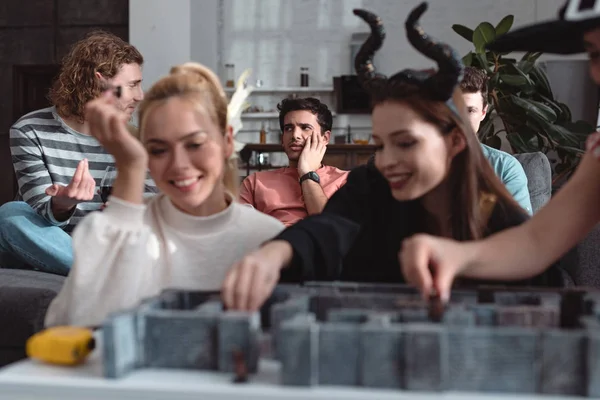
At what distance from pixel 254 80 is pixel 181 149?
262 inches

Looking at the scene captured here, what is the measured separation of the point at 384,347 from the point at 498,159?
2.29m

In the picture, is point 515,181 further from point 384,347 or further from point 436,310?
point 384,347

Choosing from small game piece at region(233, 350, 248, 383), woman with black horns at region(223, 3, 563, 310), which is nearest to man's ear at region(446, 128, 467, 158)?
woman with black horns at region(223, 3, 563, 310)

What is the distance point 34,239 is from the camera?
8.32 ft

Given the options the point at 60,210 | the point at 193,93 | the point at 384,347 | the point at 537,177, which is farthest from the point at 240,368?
the point at 537,177

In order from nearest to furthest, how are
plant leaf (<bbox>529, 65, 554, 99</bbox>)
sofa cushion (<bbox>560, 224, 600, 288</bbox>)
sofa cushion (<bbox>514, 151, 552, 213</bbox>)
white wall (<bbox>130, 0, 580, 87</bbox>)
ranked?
sofa cushion (<bbox>560, 224, 600, 288</bbox>), sofa cushion (<bbox>514, 151, 552, 213</bbox>), plant leaf (<bbox>529, 65, 554, 99</bbox>), white wall (<bbox>130, 0, 580, 87</bbox>)

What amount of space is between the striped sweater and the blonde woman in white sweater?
150cm

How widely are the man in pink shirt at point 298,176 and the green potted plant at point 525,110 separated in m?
1.75

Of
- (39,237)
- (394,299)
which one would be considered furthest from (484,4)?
(394,299)

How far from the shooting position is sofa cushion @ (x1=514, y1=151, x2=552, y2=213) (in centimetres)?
338

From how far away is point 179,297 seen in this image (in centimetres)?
93

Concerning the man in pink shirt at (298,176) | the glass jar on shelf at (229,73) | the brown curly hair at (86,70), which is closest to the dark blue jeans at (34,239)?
the brown curly hair at (86,70)

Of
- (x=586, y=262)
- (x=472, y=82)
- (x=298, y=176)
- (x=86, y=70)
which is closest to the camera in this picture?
(x=586, y=262)

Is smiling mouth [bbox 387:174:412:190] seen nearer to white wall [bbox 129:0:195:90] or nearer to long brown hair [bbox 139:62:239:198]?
long brown hair [bbox 139:62:239:198]
